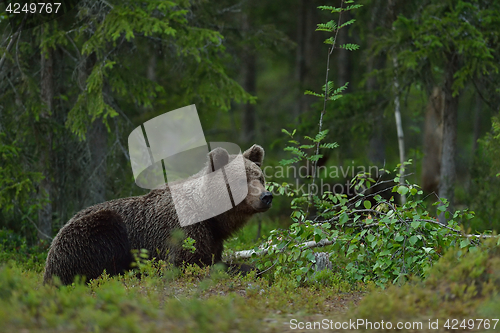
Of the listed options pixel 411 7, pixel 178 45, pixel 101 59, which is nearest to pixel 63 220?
pixel 101 59

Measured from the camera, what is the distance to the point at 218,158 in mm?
6520

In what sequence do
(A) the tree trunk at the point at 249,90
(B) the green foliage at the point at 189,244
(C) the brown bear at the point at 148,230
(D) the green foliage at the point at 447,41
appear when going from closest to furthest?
(B) the green foliage at the point at 189,244 < (C) the brown bear at the point at 148,230 < (D) the green foliage at the point at 447,41 < (A) the tree trunk at the point at 249,90

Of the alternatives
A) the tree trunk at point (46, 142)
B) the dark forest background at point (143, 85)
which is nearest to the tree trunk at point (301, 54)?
the dark forest background at point (143, 85)

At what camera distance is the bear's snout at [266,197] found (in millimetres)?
6211

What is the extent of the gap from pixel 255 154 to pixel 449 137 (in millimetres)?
5667

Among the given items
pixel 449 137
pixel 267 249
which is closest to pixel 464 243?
pixel 267 249

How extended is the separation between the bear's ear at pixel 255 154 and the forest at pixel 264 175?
1.70ft

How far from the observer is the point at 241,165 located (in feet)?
21.6

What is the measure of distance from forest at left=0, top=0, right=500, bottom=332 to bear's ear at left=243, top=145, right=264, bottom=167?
0.52m

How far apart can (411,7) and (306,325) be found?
9270 mm

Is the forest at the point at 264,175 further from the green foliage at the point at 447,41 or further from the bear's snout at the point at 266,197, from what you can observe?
the bear's snout at the point at 266,197

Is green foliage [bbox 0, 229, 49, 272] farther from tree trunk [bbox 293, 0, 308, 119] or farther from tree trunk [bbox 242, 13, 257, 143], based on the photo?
tree trunk [bbox 293, 0, 308, 119]

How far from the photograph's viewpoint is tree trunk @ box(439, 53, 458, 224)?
1039 centimetres

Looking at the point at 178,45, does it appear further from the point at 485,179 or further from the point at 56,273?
the point at 485,179
